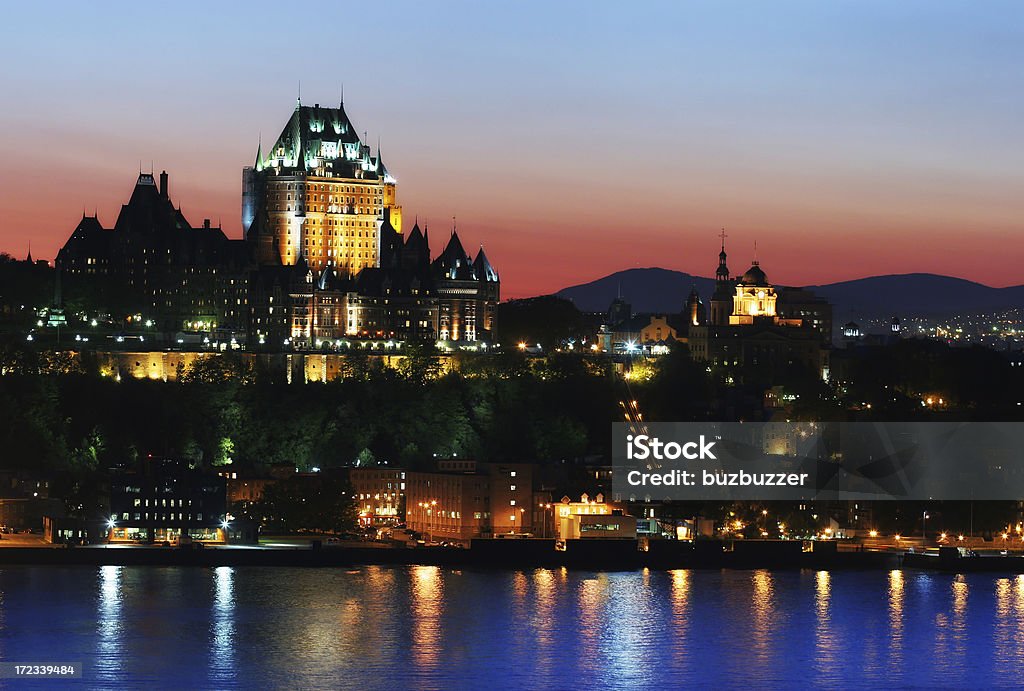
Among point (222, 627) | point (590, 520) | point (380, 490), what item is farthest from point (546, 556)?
point (222, 627)

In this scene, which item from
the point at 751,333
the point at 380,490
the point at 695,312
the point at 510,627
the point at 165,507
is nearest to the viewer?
the point at 510,627

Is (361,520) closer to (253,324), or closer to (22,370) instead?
(22,370)

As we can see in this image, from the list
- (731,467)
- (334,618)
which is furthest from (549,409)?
(334,618)

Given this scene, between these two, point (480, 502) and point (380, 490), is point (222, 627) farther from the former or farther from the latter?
point (380, 490)

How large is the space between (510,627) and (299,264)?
56.0 meters

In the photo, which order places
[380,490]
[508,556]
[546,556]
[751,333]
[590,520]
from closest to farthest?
[508,556] → [546,556] → [590,520] → [380,490] → [751,333]

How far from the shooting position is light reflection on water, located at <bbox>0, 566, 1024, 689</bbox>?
6366cm

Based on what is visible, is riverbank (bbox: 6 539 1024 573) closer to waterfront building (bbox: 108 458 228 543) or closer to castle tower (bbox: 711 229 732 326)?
waterfront building (bbox: 108 458 228 543)

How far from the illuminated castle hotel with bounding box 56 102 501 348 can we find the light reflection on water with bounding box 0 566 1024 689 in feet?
128

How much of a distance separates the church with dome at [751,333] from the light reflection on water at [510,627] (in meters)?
46.5

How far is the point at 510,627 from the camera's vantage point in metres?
70.8

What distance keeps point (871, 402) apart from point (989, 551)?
23.9 m

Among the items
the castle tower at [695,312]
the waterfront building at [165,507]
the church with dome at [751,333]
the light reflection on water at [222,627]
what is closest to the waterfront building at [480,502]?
the waterfront building at [165,507]

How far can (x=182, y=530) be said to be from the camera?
299 ft
